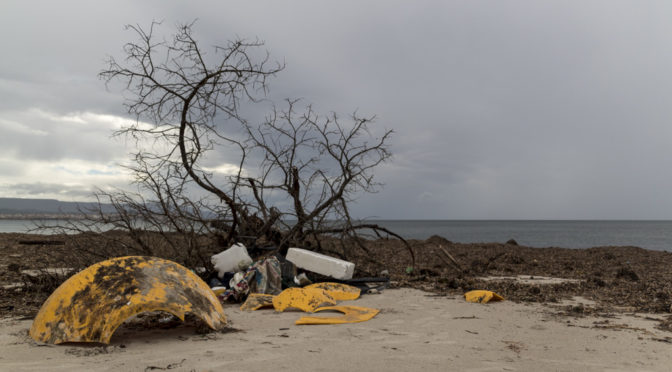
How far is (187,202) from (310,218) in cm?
221

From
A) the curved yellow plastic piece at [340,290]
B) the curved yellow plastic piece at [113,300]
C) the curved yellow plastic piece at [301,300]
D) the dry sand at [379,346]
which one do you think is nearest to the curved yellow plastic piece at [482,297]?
the dry sand at [379,346]

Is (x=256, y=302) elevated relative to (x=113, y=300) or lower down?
lower down

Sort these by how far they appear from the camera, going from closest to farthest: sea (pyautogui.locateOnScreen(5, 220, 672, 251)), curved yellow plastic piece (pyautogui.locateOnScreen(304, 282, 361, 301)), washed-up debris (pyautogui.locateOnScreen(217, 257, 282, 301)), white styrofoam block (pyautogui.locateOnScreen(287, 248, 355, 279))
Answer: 1. washed-up debris (pyautogui.locateOnScreen(217, 257, 282, 301))
2. curved yellow plastic piece (pyautogui.locateOnScreen(304, 282, 361, 301))
3. white styrofoam block (pyautogui.locateOnScreen(287, 248, 355, 279))
4. sea (pyautogui.locateOnScreen(5, 220, 672, 251))

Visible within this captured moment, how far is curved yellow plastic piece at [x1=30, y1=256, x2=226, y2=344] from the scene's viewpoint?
358 cm

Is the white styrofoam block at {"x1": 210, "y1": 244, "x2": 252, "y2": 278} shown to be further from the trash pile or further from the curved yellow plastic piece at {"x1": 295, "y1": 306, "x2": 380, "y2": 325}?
the curved yellow plastic piece at {"x1": 295, "y1": 306, "x2": 380, "y2": 325}

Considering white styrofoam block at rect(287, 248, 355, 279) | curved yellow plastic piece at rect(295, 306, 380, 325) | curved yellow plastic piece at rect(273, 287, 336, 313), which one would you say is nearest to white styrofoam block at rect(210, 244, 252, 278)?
white styrofoam block at rect(287, 248, 355, 279)

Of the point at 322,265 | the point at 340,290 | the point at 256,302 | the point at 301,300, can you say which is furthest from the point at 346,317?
the point at 322,265

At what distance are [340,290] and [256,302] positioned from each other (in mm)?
1437

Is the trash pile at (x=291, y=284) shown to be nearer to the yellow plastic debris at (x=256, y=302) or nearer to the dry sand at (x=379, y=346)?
the yellow plastic debris at (x=256, y=302)

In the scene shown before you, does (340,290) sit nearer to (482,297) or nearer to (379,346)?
(482,297)

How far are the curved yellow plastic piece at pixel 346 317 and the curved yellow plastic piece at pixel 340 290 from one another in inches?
A: 39.0

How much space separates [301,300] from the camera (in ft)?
17.8

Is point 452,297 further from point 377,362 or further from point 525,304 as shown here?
point 377,362

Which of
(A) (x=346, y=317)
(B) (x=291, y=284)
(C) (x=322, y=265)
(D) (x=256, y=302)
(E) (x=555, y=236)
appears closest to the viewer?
(A) (x=346, y=317)
